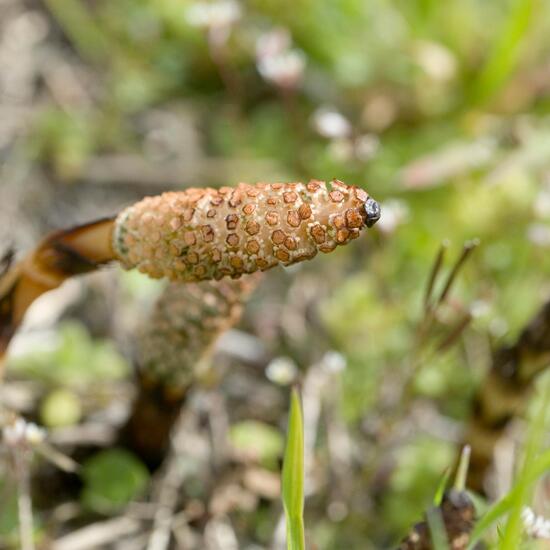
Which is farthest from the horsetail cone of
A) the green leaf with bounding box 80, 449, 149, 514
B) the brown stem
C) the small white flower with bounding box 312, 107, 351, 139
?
the small white flower with bounding box 312, 107, 351, 139

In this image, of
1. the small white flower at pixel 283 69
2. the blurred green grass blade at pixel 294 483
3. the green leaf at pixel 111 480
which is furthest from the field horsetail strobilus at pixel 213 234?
the small white flower at pixel 283 69

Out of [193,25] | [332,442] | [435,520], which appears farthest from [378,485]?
[193,25]

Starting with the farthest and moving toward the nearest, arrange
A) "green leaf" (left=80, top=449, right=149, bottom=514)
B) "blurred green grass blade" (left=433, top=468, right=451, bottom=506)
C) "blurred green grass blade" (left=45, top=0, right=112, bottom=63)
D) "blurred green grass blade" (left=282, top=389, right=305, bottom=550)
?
"blurred green grass blade" (left=45, top=0, right=112, bottom=63) < "green leaf" (left=80, top=449, right=149, bottom=514) < "blurred green grass blade" (left=433, top=468, right=451, bottom=506) < "blurred green grass blade" (left=282, top=389, right=305, bottom=550)

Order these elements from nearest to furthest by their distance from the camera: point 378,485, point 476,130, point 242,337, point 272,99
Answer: point 378,485 → point 242,337 → point 476,130 → point 272,99

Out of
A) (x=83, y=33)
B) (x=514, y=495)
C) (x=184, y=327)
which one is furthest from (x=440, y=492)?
(x=83, y=33)

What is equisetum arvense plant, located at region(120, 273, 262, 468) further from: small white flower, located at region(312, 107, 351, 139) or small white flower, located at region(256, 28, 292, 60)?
small white flower, located at region(256, 28, 292, 60)

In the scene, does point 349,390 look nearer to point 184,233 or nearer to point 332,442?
point 332,442
